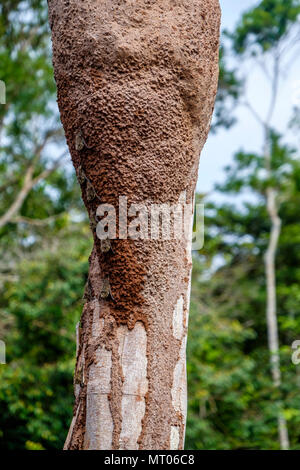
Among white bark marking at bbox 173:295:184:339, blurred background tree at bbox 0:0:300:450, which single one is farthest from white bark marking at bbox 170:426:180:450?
blurred background tree at bbox 0:0:300:450

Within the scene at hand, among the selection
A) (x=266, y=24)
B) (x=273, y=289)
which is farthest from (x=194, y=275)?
(x=266, y=24)

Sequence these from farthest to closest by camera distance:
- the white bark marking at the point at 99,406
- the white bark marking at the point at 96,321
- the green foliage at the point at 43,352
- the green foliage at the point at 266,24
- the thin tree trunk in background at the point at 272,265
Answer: the green foliage at the point at 266,24
the thin tree trunk in background at the point at 272,265
the green foliage at the point at 43,352
the white bark marking at the point at 96,321
the white bark marking at the point at 99,406

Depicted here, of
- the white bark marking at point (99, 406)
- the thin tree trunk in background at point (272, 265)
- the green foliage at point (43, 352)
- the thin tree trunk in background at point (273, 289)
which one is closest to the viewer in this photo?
the white bark marking at point (99, 406)

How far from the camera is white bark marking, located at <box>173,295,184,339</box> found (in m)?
1.48

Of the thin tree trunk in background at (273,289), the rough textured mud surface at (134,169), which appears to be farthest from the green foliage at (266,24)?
the rough textured mud surface at (134,169)

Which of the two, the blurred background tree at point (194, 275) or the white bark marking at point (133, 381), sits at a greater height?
the blurred background tree at point (194, 275)

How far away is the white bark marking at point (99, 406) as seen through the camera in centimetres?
134

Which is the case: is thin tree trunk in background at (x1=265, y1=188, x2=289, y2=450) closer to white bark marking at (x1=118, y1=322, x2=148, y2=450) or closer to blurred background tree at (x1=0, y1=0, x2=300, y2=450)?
blurred background tree at (x1=0, y1=0, x2=300, y2=450)

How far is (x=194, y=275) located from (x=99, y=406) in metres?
6.50

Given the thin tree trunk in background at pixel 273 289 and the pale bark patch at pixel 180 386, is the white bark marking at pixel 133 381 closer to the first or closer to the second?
the pale bark patch at pixel 180 386

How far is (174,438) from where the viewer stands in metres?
1.42

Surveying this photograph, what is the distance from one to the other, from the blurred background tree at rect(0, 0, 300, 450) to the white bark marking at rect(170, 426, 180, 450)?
3.63 m
